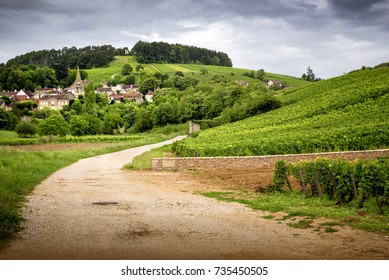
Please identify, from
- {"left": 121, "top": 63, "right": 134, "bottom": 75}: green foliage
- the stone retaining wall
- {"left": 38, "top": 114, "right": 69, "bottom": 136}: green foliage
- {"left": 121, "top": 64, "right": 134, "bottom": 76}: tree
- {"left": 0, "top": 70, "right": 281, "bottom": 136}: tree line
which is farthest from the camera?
{"left": 121, "top": 64, "right": 134, "bottom": 76}: tree

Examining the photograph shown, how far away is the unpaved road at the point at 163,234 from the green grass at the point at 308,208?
665mm

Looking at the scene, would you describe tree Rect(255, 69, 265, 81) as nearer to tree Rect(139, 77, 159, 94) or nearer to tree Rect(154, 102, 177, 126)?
tree Rect(139, 77, 159, 94)

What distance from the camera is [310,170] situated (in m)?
17.0

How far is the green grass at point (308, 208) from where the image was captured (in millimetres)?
10914

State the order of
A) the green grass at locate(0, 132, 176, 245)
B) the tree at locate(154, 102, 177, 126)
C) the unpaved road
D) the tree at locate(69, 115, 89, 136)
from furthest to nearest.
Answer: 1. the tree at locate(154, 102, 177, 126)
2. the tree at locate(69, 115, 89, 136)
3. the green grass at locate(0, 132, 176, 245)
4. the unpaved road

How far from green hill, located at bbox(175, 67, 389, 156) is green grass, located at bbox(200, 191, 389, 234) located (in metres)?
12.8

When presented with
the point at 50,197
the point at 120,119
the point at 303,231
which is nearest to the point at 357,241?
the point at 303,231

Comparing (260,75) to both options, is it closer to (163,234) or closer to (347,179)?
(347,179)

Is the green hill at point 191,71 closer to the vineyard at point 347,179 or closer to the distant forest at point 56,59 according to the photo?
the distant forest at point 56,59

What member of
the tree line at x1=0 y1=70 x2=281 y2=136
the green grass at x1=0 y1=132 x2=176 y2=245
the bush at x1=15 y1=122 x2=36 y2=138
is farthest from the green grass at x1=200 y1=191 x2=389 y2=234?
the bush at x1=15 y1=122 x2=36 y2=138

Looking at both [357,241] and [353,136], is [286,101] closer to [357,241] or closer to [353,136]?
[353,136]

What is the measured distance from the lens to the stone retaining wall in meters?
26.0

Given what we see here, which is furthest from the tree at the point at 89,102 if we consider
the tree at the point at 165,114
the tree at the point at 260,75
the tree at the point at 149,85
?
the tree at the point at 260,75
